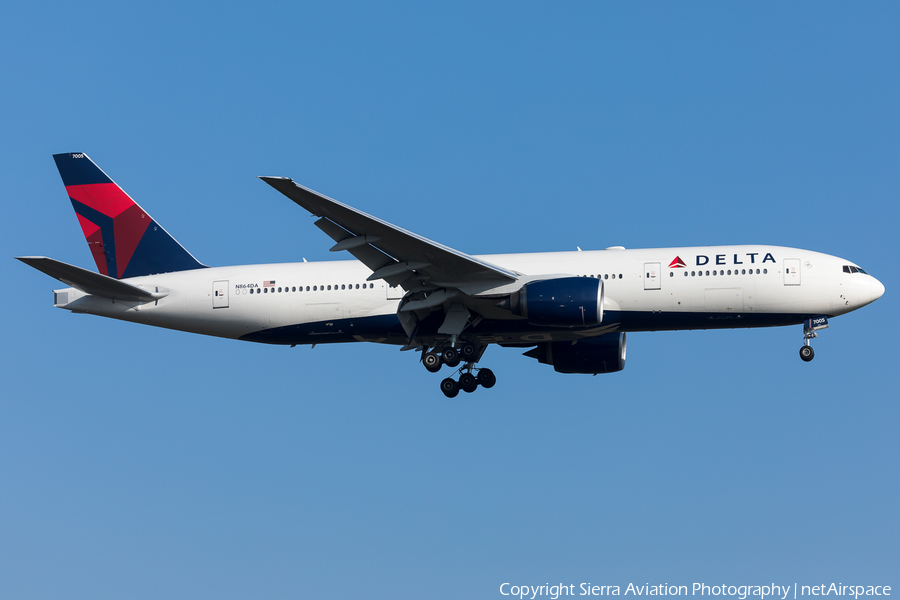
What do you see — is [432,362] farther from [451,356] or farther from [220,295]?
[220,295]

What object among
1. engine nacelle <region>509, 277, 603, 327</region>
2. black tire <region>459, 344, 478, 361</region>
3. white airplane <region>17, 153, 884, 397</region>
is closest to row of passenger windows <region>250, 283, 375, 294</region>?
white airplane <region>17, 153, 884, 397</region>

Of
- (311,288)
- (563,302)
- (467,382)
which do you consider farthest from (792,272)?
(311,288)

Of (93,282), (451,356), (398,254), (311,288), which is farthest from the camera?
(311,288)

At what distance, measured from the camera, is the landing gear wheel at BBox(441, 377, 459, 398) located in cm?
3434

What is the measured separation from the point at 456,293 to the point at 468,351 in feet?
8.96

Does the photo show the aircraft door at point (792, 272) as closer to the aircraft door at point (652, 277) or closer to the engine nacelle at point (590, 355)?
the aircraft door at point (652, 277)

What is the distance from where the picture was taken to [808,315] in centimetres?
3081

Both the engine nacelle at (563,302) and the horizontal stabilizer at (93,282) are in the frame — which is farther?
the horizontal stabilizer at (93,282)

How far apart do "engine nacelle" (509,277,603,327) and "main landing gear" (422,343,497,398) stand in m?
3.48

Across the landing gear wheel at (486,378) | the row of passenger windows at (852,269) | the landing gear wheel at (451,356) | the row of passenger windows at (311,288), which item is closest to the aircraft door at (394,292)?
the row of passenger windows at (311,288)

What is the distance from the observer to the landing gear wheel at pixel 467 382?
34.5 metres

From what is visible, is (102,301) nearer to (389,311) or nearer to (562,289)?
(389,311)

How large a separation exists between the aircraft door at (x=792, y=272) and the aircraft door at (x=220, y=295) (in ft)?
59.5

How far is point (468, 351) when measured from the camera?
33000 mm
